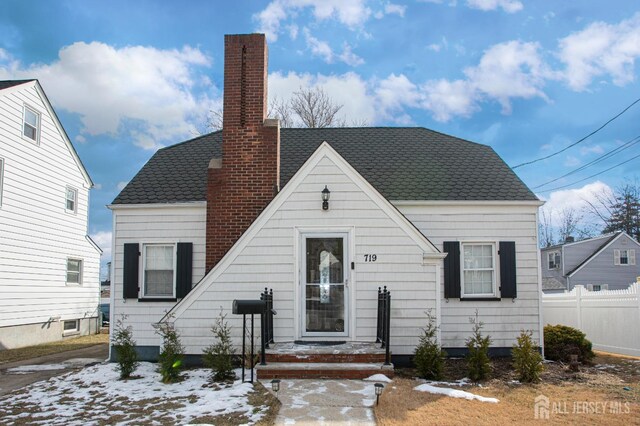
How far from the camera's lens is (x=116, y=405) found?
24.9ft

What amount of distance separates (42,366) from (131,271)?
292 cm

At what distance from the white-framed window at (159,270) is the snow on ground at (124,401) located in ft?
7.90

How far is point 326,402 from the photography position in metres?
7.13

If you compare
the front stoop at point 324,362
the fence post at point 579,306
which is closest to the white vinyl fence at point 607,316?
the fence post at point 579,306

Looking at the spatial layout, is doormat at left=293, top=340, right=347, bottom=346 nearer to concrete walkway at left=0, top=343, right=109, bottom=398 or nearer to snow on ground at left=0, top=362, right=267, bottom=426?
snow on ground at left=0, top=362, right=267, bottom=426

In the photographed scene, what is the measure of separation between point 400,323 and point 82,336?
14765 mm

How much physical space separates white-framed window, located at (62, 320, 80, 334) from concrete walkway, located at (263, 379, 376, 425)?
1388cm

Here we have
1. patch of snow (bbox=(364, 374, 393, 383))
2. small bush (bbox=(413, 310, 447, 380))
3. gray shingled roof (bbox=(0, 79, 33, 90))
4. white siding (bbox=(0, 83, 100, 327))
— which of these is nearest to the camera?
patch of snow (bbox=(364, 374, 393, 383))

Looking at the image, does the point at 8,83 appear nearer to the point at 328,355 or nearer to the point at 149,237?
the point at 149,237

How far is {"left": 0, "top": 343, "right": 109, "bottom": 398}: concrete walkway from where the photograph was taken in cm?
992

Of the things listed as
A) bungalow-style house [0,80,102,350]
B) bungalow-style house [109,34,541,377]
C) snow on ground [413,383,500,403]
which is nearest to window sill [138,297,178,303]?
bungalow-style house [109,34,541,377]

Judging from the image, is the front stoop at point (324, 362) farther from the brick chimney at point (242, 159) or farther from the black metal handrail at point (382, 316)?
the brick chimney at point (242, 159)

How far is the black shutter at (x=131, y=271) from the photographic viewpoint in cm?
1165

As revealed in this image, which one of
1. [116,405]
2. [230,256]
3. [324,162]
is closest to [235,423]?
[116,405]
